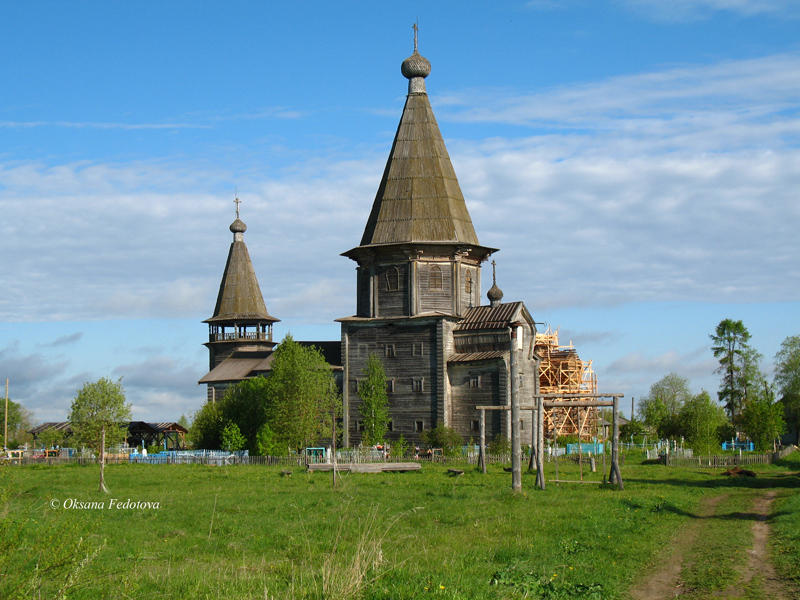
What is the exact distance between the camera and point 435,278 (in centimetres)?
4734

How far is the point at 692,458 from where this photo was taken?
37500 millimetres

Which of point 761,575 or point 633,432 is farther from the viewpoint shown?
point 633,432

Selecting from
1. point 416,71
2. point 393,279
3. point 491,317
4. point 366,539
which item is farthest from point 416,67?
point 366,539

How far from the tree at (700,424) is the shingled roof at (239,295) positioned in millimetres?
32257

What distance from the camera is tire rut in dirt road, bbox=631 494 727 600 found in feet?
35.4

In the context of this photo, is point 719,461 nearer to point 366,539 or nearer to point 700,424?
point 700,424

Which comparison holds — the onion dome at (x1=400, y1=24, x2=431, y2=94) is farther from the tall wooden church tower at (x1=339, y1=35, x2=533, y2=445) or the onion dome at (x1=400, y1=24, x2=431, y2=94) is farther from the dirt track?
the dirt track

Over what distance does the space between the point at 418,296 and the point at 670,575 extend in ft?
116

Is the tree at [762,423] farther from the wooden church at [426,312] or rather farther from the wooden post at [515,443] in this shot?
the wooden post at [515,443]

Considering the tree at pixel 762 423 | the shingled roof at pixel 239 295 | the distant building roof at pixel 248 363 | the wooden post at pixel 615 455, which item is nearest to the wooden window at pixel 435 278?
the distant building roof at pixel 248 363

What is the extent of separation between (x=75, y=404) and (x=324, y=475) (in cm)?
1899

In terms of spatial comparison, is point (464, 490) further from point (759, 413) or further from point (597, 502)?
point (759, 413)

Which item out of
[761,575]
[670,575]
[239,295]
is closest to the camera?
[761,575]

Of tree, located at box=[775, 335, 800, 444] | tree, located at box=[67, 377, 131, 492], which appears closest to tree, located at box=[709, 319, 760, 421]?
tree, located at box=[775, 335, 800, 444]
